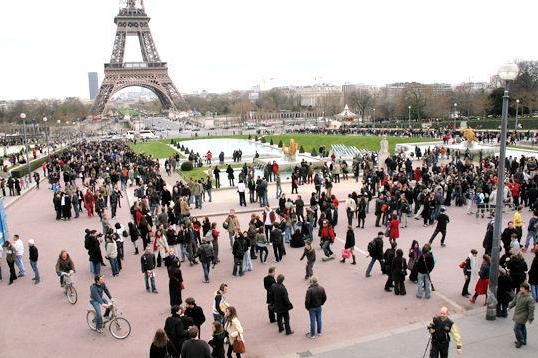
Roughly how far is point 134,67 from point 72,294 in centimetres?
11081

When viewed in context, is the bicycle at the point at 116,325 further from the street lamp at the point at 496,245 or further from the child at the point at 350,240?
the street lamp at the point at 496,245

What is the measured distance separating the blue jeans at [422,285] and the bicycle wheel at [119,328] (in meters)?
6.65

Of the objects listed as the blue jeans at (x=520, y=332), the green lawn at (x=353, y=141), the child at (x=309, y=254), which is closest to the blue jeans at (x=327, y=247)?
the child at (x=309, y=254)

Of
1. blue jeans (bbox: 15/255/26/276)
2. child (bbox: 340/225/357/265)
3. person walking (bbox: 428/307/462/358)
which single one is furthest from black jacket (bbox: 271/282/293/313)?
blue jeans (bbox: 15/255/26/276)

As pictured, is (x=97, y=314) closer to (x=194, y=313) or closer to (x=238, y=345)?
(x=194, y=313)

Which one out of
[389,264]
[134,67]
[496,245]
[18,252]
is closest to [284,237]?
[389,264]

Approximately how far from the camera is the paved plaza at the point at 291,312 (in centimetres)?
952

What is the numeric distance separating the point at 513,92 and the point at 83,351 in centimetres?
7980

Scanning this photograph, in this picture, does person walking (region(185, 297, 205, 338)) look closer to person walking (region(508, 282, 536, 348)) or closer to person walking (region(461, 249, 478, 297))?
person walking (region(508, 282, 536, 348))

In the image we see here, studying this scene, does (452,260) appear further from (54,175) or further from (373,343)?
(54,175)

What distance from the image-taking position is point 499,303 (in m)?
10.4

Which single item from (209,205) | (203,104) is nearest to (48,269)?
(209,205)

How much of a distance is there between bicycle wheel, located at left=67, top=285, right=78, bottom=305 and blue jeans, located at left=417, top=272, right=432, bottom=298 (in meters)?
8.36

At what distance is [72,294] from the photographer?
12156 millimetres
